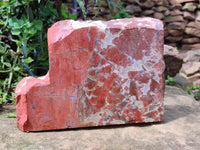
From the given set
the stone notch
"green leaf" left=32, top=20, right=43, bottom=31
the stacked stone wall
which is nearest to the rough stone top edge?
the stone notch

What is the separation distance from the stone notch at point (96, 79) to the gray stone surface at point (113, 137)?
8 cm

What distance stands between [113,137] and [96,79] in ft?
1.44

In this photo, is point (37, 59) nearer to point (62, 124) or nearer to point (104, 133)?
point (62, 124)

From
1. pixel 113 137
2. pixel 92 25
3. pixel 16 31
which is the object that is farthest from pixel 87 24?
pixel 16 31

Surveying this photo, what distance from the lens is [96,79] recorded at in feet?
5.87

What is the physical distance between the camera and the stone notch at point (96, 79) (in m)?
1.73

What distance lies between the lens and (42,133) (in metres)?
1.75

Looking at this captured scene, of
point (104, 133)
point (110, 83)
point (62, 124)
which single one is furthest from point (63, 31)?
point (104, 133)

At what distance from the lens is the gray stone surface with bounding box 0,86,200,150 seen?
1547 millimetres

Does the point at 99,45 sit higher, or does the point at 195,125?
the point at 99,45

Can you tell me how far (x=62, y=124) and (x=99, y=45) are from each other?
2.15 feet

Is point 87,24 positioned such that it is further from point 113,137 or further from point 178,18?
point 178,18

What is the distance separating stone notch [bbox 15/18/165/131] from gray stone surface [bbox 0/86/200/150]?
76mm

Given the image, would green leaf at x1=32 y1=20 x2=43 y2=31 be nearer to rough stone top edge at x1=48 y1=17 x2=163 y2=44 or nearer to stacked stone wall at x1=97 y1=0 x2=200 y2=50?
rough stone top edge at x1=48 y1=17 x2=163 y2=44
